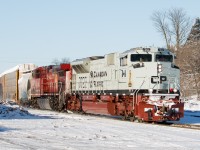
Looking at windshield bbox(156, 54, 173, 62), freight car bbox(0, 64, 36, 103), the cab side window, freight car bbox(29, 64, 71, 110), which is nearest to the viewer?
windshield bbox(156, 54, 173, 62)

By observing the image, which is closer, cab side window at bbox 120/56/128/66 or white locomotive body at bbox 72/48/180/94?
white locomotive body at bbox 72/48/180/94

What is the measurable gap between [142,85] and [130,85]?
26.5 inches

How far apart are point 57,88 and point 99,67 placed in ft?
25.5

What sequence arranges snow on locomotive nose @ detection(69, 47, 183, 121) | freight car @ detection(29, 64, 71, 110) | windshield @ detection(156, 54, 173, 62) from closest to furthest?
snow on locomotive nose @ detection(69, 47, 183, 121) < windshield @ detection(156, 54, 173, 62) < freight car @ detection(29, 64, 71, 110)

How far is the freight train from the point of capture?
18.4 metres

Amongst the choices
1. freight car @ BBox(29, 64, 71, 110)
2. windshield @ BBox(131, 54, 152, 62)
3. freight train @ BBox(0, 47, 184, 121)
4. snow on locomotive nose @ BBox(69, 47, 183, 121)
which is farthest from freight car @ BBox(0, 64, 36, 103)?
windshield @ BBox(131, 54, 152, 62)

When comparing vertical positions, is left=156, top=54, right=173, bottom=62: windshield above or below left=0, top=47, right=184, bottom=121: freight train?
above

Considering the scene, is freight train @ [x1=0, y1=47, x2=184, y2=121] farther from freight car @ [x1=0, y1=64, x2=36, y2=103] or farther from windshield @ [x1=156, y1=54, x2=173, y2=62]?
freight car @ [x1=0, y1=64, x2=36, y2=103]

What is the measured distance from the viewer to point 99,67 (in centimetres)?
2356

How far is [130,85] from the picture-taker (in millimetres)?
19516

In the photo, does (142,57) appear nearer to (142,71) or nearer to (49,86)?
(142,71)

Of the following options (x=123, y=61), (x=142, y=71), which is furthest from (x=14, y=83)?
(x=142, y=71)

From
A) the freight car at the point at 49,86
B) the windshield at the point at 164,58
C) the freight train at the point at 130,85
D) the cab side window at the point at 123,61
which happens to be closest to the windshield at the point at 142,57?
the freight train at the point at 130,85

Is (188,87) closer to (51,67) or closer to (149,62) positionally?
(51,67)
